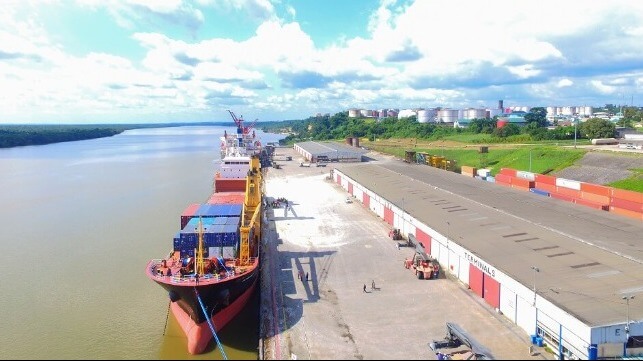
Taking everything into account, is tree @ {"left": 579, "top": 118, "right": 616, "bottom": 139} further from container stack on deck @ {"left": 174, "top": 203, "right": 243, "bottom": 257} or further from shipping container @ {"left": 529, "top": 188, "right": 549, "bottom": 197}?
container stack on deck @ {"left": 174, "top": 203, "right": 243, "bottom": 257}

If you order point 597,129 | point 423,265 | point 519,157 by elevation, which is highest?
point 597,129

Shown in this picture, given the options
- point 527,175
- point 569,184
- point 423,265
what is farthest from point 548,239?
point 527,175

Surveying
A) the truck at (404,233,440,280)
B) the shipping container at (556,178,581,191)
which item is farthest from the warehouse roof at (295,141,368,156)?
the truck at (404,233,440,280)

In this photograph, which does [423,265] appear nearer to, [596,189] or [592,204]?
[592,204]

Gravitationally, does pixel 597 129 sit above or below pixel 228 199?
above

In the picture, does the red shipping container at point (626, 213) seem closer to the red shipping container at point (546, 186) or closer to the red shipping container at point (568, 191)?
the red shipping container at point (568, 191)

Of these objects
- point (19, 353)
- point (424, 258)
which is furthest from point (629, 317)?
point (19, 353)

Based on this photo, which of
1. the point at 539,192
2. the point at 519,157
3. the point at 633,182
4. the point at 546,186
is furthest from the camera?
the point at 519,157
